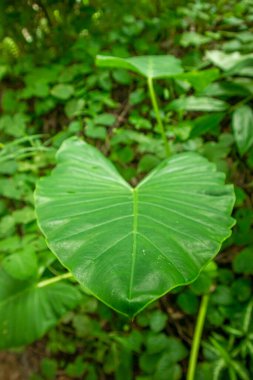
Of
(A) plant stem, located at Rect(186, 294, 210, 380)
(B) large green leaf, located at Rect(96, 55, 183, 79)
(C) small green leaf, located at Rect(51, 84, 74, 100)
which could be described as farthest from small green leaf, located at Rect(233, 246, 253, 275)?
(C) small green leaf, located at Rect(51, 84, 74, 100)

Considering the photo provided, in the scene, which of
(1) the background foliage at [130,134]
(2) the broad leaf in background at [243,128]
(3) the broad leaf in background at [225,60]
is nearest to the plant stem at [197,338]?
(1) the background foliage at [130,134]

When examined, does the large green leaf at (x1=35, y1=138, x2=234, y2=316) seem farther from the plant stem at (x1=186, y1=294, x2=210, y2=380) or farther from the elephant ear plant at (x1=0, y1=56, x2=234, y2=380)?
the plant stem at (x1=186, y1=294, x2=210, y2=380)

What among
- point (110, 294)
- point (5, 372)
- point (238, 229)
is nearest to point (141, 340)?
point (238, 229)

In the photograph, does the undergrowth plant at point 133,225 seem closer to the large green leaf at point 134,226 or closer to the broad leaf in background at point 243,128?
the large green leaf at point 134,226

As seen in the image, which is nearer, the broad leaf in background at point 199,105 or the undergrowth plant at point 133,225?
the undergrowth plant at point 133,225

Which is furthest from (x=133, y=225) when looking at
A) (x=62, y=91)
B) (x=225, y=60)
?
(x=62, y=91)
